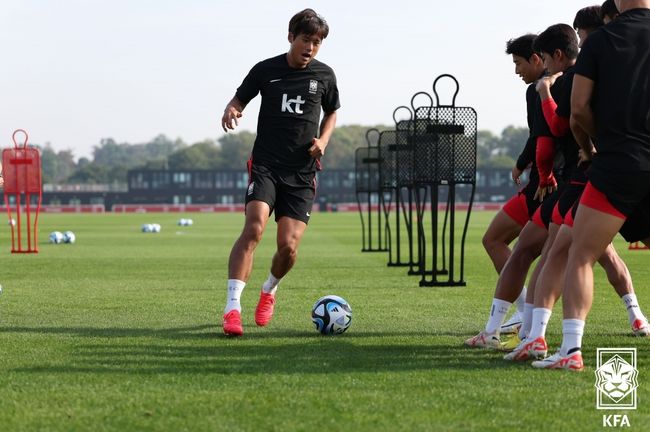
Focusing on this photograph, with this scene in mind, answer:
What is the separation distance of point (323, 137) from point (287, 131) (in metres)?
0.35

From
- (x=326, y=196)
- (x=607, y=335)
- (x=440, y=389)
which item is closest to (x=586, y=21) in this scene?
(x=607, y=335)

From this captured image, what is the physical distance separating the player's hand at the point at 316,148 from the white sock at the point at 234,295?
1.19 m

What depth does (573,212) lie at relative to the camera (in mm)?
6719

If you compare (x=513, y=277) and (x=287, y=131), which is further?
(x=287, y=131)

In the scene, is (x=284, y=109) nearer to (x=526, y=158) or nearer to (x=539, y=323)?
(x=526, y=158)

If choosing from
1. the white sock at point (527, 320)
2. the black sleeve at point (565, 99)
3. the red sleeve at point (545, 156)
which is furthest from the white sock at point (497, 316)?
the black sleeve at point (565, 99)

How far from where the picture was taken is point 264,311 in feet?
30.6

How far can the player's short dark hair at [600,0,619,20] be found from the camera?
6.82 metres

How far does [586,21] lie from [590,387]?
8.95 ft

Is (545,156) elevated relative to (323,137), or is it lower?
lower

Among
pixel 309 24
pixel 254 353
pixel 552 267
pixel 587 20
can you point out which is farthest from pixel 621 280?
pixel 309 24

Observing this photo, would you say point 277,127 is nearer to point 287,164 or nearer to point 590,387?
point 287,164

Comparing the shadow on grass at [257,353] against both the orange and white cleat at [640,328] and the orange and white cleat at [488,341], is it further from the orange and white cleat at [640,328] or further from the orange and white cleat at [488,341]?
the orange and white cleat at [640,328]
